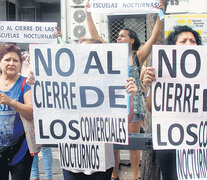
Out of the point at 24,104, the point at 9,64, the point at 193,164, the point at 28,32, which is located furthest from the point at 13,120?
the point at 193,164

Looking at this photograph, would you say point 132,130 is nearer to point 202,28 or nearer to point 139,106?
point 139,106

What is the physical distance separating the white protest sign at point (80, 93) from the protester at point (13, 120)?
0.86 feet

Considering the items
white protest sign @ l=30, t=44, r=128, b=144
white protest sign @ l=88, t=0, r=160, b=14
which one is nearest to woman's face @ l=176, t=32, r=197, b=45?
white protest sign @ l=30, t=44, r=128, b=144

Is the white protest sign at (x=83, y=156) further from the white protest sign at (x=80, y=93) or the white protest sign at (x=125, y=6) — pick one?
the white protest sign at (x=125, y=6)

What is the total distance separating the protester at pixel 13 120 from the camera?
2.53 m

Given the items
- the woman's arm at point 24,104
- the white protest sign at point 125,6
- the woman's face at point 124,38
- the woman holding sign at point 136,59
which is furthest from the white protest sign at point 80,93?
the woman's face at point 124,38

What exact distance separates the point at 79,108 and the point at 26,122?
21.5 inches

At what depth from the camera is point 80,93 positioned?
2285 mm

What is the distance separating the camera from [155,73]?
214 cm

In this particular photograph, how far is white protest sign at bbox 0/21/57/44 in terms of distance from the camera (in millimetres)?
3465

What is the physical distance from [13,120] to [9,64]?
50cm

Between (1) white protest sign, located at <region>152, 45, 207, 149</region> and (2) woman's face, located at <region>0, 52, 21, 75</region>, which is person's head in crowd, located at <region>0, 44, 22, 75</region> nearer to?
(2) woman's face, located at <region>0, 52, 21, 75</region>

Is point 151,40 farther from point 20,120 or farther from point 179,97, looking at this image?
point 20,120

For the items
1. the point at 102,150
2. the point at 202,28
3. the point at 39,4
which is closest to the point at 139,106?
the point at 102,150
